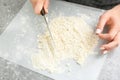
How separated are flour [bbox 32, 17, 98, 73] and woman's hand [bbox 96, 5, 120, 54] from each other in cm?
4

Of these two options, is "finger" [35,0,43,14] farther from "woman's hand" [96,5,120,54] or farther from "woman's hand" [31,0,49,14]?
"woman's hand" [96,5,120,54]

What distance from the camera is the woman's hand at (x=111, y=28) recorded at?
64 cm

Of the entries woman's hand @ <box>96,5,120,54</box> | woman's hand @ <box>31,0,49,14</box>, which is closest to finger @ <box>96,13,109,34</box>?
woman's hand @ <box>96,5,120,54</box>

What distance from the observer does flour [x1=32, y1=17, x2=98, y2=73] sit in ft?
2.09

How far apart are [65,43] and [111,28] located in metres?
0.16

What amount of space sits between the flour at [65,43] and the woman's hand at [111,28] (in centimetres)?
4

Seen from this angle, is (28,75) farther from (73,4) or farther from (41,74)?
(73,4)

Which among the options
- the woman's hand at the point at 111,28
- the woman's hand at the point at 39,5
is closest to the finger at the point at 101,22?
the woman's hand at the point at 111,28

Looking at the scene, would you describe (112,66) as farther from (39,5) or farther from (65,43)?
(39,5)

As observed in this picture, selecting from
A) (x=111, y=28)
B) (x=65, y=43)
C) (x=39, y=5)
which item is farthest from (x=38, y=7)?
(x=111, y=28)

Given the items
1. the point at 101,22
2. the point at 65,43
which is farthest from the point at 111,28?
the point at 65,43

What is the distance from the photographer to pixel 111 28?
67 centimetres

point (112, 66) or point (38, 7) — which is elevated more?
point (38, 7)

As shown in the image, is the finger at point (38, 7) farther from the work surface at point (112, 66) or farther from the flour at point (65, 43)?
the work surface at point (112, 66)
